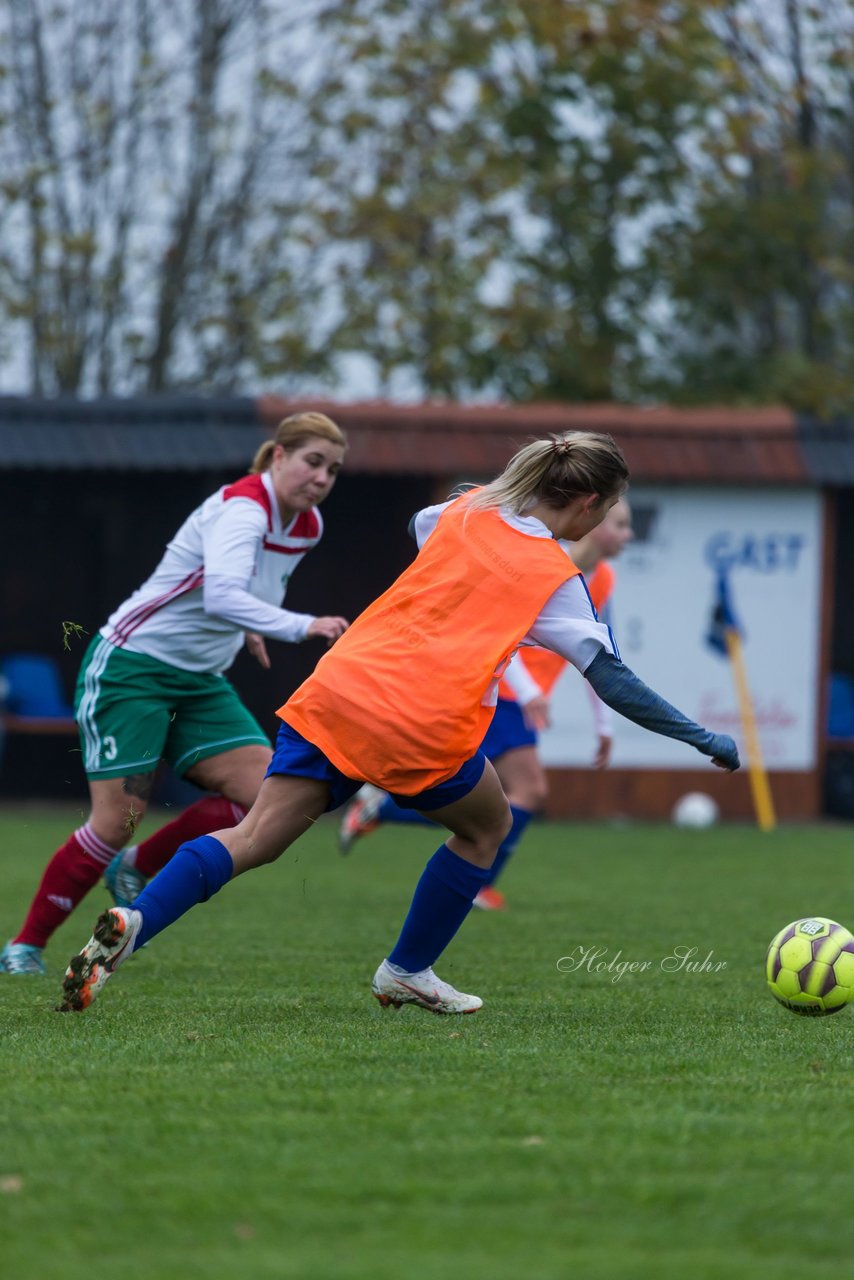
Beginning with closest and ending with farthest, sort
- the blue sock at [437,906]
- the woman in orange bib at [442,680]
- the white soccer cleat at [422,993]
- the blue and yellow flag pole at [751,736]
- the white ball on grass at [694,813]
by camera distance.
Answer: the woman in orange bib at [442,680] → the blue sock at [437,906] → the white soccer cleat at [422,993] → the white ball on grass at [694,813] → the blue and yellow flag pole at [751,736]

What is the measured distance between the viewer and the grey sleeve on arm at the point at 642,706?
15.2 feet

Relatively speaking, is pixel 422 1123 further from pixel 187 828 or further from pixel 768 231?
pixel 768 231

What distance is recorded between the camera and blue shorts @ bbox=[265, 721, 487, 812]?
477 centimetres

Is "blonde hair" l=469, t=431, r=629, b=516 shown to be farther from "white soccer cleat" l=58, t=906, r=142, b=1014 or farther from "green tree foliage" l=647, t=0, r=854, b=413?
"green tree foliage" l=647, t=0, r=854, b=413

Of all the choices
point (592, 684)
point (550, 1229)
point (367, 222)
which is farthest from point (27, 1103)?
point (367, 222)

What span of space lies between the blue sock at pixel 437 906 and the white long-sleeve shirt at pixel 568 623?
722 millimetres

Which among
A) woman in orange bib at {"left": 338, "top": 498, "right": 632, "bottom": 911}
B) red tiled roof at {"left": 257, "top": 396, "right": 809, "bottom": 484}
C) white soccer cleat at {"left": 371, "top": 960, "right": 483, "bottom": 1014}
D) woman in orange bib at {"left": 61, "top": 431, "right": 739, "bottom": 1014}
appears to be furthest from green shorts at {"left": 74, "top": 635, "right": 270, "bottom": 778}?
red tiled roof at {"left": 257, "top": 396, "right": 809, "bottom": 484}

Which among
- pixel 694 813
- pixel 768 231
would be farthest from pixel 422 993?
pixel 768 231

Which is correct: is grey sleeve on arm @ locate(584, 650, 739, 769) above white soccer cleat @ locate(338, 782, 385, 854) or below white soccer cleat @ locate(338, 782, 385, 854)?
above

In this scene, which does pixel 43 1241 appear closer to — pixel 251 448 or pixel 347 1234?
pixel 347 1234

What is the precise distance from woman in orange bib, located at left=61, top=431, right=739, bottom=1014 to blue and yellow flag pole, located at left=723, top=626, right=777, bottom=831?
35.4 feet

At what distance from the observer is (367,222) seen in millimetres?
21797

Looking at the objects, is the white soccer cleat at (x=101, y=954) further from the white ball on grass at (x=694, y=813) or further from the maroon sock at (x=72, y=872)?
the white ball on grass at (x=694, y=813)

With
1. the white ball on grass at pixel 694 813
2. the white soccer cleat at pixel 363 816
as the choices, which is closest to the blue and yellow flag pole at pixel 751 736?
the white ball on grass at pixel 694 813
